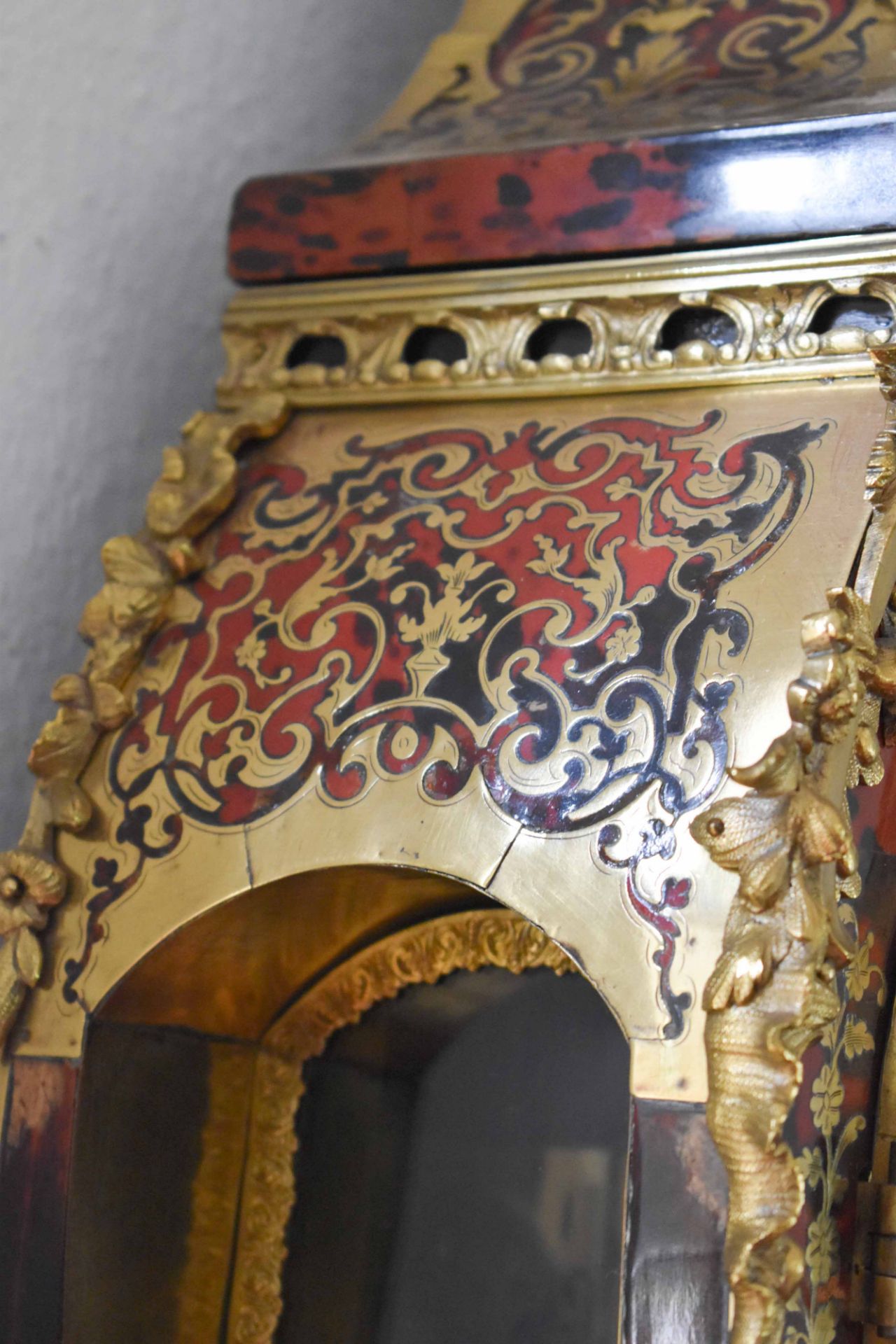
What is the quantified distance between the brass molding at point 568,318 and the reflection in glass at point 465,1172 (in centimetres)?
39

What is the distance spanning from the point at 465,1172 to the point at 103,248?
710 mm

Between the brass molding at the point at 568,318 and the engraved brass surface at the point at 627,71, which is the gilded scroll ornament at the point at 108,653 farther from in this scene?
the engraved brass surface at the point at 627,71

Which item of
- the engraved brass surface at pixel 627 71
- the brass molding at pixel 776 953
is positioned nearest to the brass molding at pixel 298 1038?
the brass molding at pixel 776 953

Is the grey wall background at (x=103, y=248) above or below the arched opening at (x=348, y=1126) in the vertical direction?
above

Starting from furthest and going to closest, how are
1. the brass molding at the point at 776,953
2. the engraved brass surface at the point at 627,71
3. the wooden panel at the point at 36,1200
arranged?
the engraved brass surface at the point at 627,71 < the wooden panel at the point at 36,1200 < the brass molding at the point at 776,953

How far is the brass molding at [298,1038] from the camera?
1.04m

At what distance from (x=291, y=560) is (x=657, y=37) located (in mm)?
474

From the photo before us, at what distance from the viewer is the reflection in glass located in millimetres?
1020

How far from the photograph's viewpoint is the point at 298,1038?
3.65ft

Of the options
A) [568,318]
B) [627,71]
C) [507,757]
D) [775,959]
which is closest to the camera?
[775,959]

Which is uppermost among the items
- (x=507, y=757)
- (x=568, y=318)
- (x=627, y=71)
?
(x=627, y=71)

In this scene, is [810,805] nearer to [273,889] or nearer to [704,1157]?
[704,1157]

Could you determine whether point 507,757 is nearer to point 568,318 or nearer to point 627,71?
point 568,318

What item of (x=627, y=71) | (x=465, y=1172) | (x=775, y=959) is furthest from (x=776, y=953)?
(x=627, y=71)
